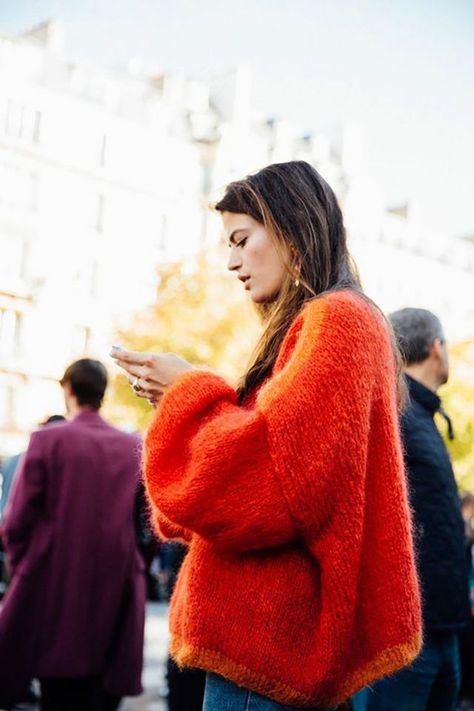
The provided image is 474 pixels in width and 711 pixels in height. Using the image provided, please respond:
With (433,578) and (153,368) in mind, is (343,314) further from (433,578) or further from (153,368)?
(433,578)

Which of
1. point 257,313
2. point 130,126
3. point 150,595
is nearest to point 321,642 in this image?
point 257,313

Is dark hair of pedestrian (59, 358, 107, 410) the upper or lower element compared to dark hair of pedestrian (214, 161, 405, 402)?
lower

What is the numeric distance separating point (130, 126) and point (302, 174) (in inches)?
1634

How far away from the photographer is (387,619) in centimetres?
204

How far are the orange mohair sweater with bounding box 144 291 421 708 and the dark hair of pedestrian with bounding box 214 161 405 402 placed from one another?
0.18 metres

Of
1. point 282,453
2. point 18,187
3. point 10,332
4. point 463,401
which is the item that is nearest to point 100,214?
point 18,187

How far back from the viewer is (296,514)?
6.48ft

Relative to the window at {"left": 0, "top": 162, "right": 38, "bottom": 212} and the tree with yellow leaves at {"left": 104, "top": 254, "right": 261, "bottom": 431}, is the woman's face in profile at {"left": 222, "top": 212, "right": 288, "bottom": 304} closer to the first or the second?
the tree with yellow leaves at {"left": 104, "top": 254, "right": 261, "bottom": 431}

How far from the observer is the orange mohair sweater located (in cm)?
198

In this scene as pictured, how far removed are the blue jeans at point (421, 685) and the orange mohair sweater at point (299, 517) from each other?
1.64 metres

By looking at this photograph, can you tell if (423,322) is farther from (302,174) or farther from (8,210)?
(8,210)

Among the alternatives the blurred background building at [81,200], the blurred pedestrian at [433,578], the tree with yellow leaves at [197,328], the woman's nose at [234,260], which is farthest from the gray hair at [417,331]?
the blurred background building at [81,200]

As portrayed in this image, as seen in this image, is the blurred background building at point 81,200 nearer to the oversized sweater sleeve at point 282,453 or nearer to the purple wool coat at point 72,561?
the purple wool coat at point 72,561

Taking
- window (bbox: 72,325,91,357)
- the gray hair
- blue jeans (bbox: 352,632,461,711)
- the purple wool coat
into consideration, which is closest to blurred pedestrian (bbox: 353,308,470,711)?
blue jeans (bbox: 352,632,461,711)
